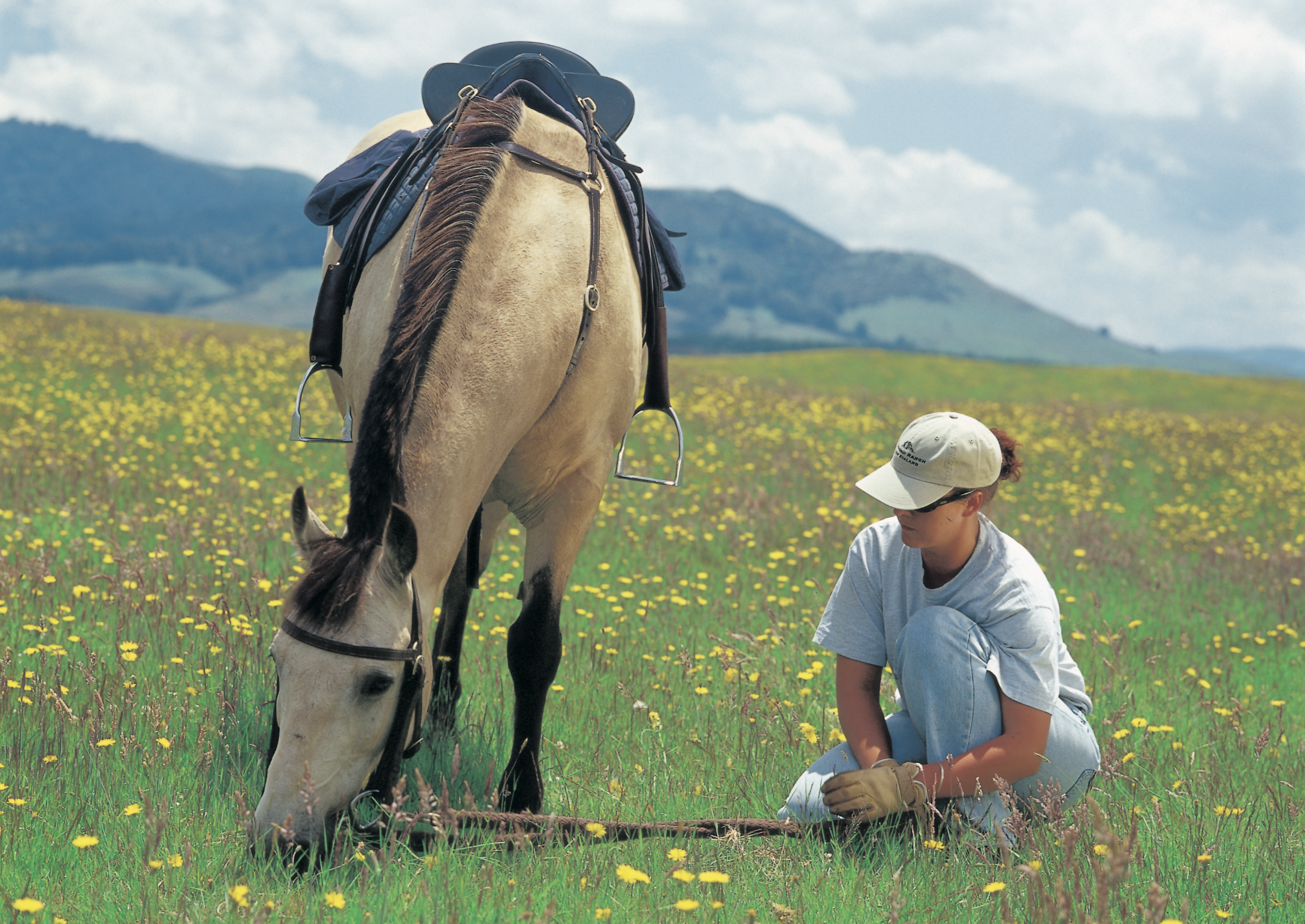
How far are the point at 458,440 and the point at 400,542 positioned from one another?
17.4 inches

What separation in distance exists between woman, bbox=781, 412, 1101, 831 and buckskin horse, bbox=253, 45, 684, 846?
3.55 ft

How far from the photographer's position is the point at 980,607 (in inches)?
125

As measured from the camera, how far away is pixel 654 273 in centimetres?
429

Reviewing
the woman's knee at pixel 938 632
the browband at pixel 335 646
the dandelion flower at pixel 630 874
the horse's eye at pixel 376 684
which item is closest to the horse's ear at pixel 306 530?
the browband at pixel 335 646

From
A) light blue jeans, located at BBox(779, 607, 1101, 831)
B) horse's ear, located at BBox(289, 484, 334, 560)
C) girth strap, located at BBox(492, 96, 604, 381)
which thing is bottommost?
light blue jeans, located at BBox(779, 607, 1101, 831)

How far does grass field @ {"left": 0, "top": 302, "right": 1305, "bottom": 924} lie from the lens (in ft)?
8.54

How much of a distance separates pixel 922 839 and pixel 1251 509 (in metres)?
10.8

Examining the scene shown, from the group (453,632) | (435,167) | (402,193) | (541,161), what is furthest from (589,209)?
(453,632)

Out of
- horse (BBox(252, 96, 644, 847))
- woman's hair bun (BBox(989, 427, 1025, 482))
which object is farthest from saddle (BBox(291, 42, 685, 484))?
woman's hair bun (BBox(989, 427, 1025, 482))

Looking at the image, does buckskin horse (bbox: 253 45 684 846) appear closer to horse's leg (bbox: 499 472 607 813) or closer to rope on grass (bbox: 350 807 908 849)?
horse's leg (bbox: 499 472 607 813)

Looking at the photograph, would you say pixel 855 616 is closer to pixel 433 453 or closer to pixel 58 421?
pixel 433 453

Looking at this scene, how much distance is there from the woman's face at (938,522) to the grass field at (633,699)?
2.99ft

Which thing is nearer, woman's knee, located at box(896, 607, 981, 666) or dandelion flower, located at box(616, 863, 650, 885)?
dandelion flower, located at box(616, 863, 650, 885)

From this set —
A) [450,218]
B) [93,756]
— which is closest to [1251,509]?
[450,218]
